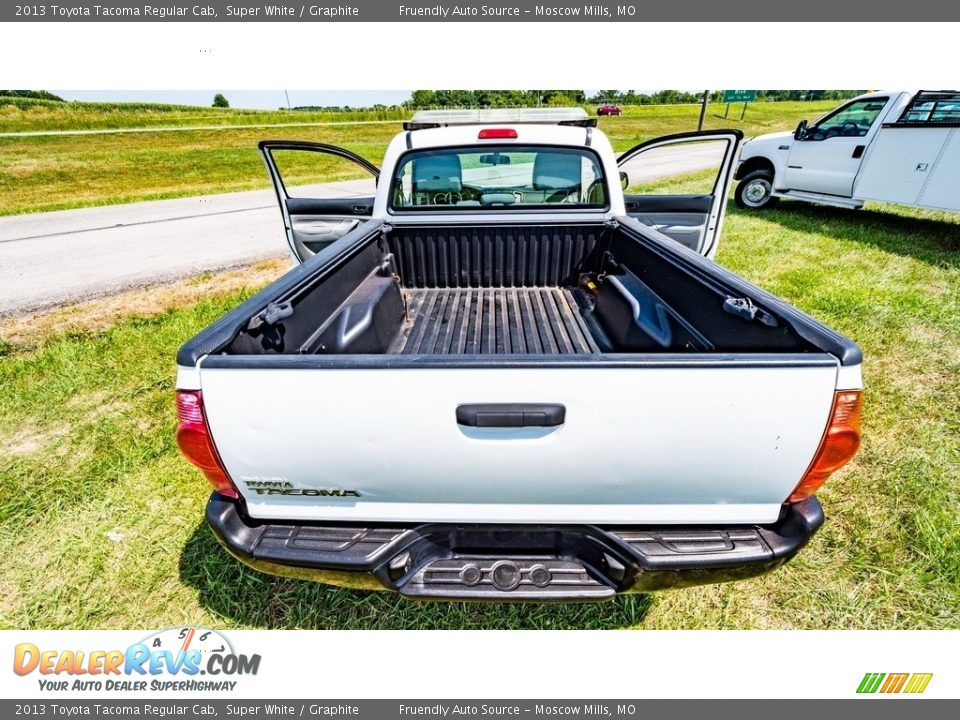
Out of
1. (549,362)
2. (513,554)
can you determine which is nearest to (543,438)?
(549,362)

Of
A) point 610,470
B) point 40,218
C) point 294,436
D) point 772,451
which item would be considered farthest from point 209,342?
point 40,218

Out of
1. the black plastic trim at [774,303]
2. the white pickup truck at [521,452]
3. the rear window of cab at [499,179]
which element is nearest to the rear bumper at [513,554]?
the white pickup truck at [521,452]

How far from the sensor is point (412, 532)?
1614 mm

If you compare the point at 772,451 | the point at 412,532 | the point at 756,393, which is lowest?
the point at 412,532

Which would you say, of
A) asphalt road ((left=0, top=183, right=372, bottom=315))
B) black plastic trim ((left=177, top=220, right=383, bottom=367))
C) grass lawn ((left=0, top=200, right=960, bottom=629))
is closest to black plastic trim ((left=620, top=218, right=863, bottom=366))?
grass lawn ((left=0, top=200, right=960, bottom=629))

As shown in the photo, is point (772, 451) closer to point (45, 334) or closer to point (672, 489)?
point (672, 489)

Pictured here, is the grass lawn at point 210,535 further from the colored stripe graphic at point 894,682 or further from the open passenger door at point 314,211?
the open passenger door at point 314,211

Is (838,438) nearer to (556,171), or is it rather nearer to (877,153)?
(556,171)

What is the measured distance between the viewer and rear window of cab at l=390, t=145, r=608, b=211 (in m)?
3.60

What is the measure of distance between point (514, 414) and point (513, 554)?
0.62 meters

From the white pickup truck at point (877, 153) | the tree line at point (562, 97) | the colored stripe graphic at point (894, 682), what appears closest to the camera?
the colored stripe graphic at point (894, 682)

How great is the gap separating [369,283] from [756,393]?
249cm

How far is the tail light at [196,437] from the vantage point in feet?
4.75

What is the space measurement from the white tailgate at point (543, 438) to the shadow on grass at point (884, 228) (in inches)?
279
